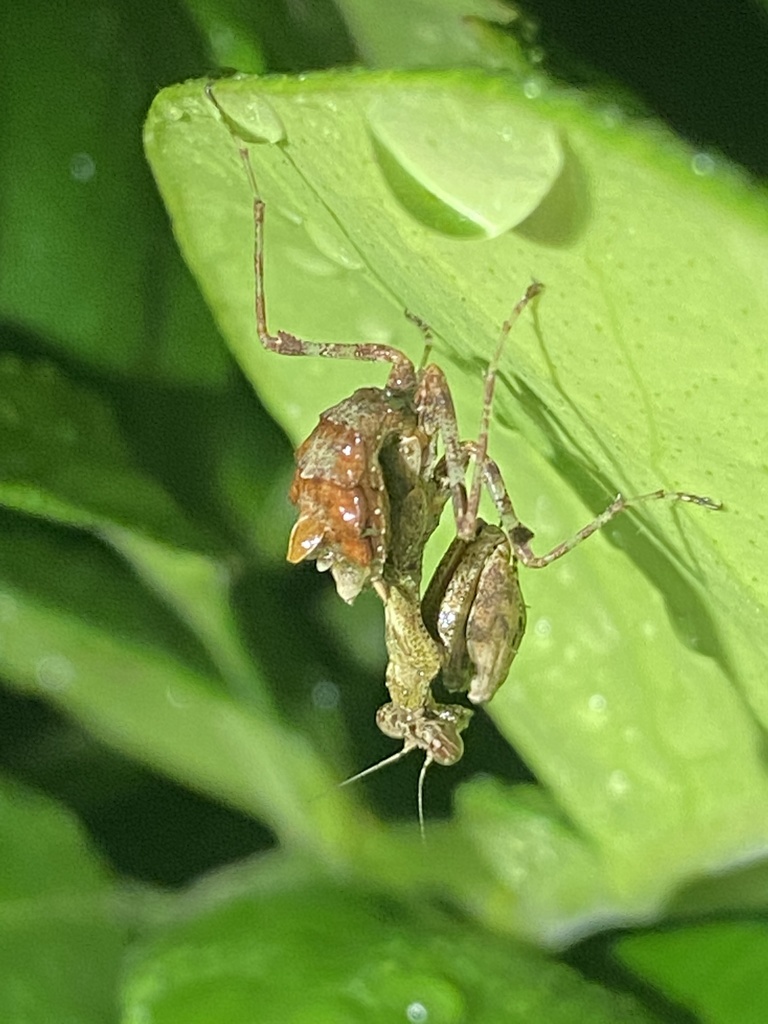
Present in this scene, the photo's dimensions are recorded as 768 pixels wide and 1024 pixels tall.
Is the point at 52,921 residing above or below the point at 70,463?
below

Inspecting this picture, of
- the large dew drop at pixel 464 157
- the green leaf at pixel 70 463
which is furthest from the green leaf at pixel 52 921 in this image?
the large dew drop at pixel 464 157

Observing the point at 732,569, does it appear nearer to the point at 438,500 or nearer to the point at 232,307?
the point at 438,500

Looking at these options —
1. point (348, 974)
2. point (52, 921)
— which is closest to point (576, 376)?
point (348, 974)

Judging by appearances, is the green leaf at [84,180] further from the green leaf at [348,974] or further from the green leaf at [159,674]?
the green leaf at [348,974]

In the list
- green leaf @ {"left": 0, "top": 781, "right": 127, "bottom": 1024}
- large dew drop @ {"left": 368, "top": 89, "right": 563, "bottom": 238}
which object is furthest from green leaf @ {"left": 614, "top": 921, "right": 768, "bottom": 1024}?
large dew drop @ {"left": 368, "top": 89, "right": 563, "bottom": 238}

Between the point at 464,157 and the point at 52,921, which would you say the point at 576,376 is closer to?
the point at 464,157

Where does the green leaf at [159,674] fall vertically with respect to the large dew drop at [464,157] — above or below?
below
